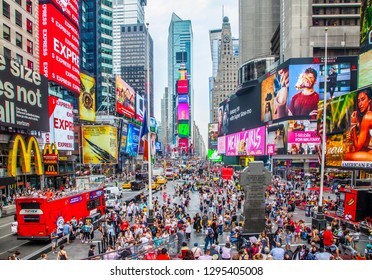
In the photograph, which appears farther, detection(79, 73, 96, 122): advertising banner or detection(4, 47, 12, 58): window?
detection(79, 73, 96, 122): advertising banner

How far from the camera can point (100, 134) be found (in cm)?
6419

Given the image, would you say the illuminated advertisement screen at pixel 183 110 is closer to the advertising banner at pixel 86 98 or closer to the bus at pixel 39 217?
the advertising banner at pixel 86 98

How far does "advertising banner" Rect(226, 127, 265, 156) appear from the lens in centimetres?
7719

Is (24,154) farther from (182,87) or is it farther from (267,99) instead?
(182,87)

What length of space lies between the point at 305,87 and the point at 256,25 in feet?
176

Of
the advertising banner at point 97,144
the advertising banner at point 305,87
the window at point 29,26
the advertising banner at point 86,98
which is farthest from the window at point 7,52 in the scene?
the advertising banner at point 305,87

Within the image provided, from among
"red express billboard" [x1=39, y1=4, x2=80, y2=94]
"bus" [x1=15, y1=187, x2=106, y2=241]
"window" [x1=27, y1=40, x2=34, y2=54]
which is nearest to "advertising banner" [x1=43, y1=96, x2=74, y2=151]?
"red express billboard" [x1=39, y1=4, x2=80, y2=94]

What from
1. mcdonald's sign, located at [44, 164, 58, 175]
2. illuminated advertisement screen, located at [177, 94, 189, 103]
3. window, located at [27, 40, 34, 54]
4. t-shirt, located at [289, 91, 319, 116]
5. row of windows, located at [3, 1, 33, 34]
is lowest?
mcdonald's sign, located at [44, 164, 58, 175]

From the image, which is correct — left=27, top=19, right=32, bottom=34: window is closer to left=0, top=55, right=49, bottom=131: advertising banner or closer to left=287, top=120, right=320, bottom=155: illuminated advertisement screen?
left=0, top=55, right=49, bottom=131: advertising banner

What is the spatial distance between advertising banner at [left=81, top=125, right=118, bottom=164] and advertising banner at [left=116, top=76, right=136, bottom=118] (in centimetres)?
1187

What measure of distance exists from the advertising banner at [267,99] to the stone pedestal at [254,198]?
55001 millimetres

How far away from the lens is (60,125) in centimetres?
4478

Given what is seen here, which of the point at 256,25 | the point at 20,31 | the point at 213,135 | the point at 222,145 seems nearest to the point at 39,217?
the point at 20,31
